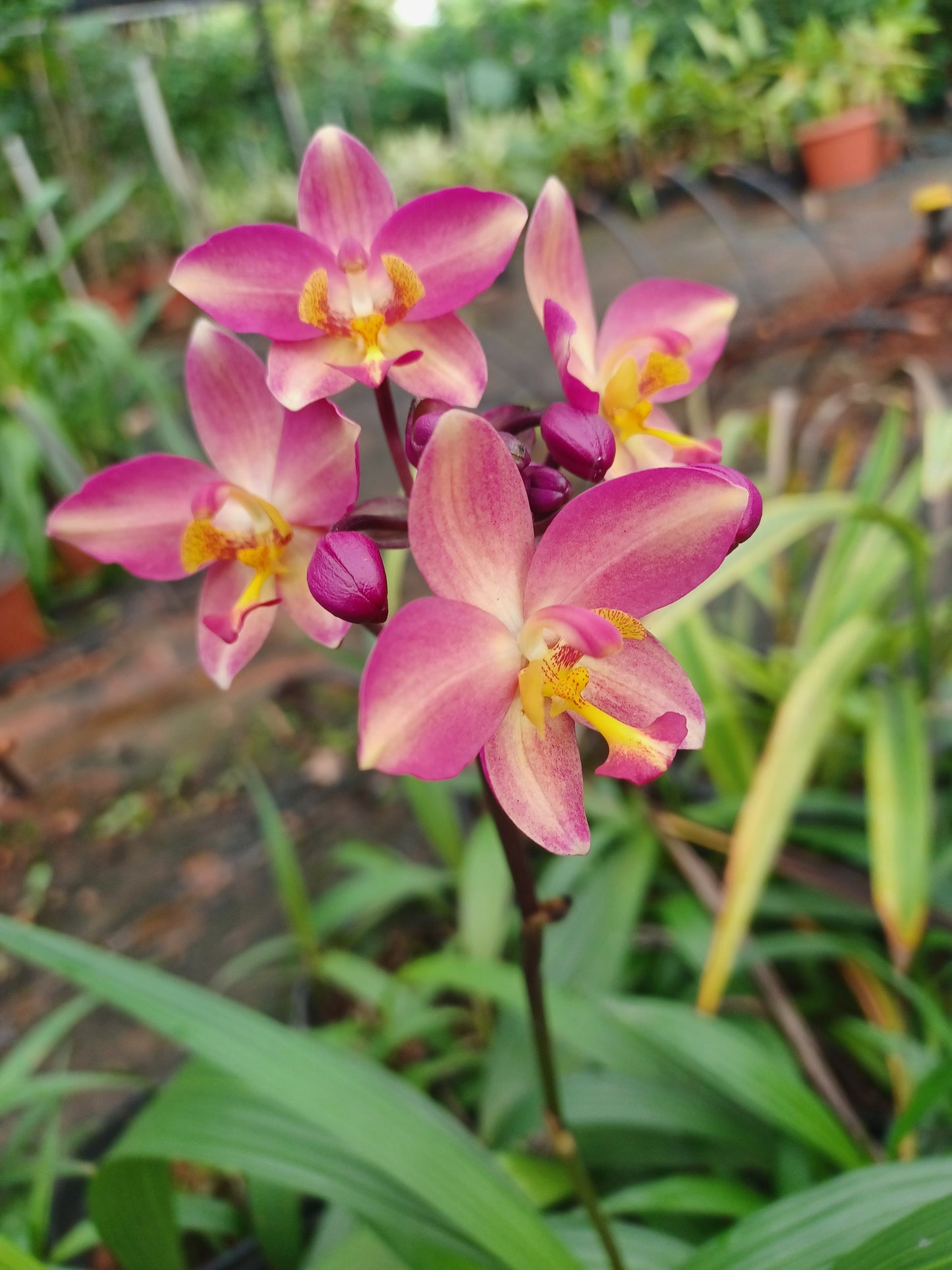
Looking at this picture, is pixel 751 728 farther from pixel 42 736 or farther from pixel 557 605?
pixel 42 736

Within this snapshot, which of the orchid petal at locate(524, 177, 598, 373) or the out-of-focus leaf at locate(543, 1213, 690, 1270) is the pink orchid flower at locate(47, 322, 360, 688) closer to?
the orchid petal at locate(524, 177, 598, 373)

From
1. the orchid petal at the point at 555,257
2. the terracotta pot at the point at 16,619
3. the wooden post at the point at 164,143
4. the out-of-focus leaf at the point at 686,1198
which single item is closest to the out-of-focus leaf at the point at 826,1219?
the out-of-focus leaf at the point at 686,1198

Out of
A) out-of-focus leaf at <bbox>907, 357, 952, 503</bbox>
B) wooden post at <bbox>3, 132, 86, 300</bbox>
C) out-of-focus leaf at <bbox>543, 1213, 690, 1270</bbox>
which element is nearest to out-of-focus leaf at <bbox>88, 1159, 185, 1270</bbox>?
out-of-focus leaf at <bbox>543, 1213, 690, 1270</bbox>

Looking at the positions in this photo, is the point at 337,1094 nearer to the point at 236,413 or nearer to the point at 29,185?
the point at 236,413

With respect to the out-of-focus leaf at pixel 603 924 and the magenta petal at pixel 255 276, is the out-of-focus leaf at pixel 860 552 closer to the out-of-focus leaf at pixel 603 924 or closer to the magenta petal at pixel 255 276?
the out-of-focus leaf at pixel 603 924

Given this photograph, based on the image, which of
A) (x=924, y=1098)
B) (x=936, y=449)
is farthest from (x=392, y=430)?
(x=936, y=449)

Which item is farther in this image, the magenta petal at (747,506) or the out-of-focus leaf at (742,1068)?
the out-of-focus leaf at (742,1068)
